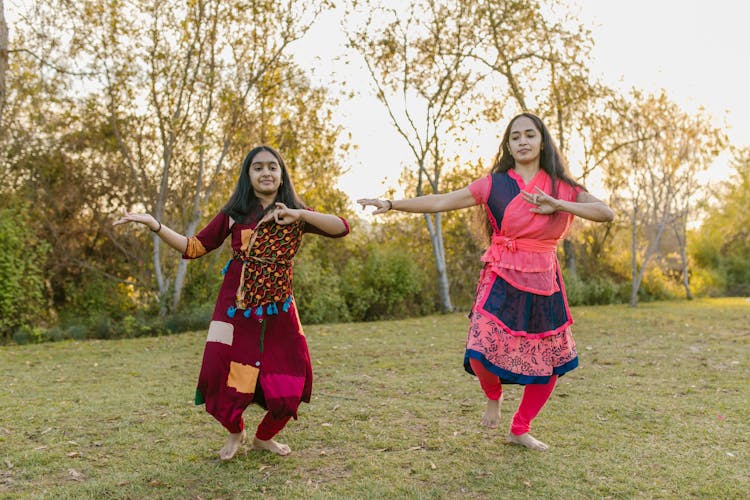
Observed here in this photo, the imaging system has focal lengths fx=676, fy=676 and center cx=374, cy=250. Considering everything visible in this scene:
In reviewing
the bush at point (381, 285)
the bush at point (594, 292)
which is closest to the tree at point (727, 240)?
the bush at point (594, 292)

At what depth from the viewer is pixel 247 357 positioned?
3463 mm

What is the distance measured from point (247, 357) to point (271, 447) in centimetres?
60

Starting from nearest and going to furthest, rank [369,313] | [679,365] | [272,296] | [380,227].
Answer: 1. [272,296]
2. [679,365]
3. [369,313]
4. [380,227]

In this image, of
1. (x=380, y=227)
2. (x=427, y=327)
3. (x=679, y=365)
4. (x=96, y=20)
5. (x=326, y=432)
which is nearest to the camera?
(x=326, y=432)

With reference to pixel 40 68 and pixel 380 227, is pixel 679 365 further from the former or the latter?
pixel 40 68

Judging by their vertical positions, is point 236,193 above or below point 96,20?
below

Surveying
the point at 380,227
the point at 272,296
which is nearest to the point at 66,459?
the point at 272,296

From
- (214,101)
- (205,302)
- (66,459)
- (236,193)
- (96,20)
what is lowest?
(66,459)

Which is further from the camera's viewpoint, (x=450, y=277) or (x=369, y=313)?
(x=450, y=277)

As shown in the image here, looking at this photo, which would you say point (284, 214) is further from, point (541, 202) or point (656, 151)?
point (656, 151)

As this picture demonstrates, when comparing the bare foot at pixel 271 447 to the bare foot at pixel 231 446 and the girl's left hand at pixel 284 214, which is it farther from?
the girl's left hand at pixel 284 214

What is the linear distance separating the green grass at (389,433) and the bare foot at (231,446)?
0.21 ft

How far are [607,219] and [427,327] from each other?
686cm

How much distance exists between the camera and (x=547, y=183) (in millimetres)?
3721
